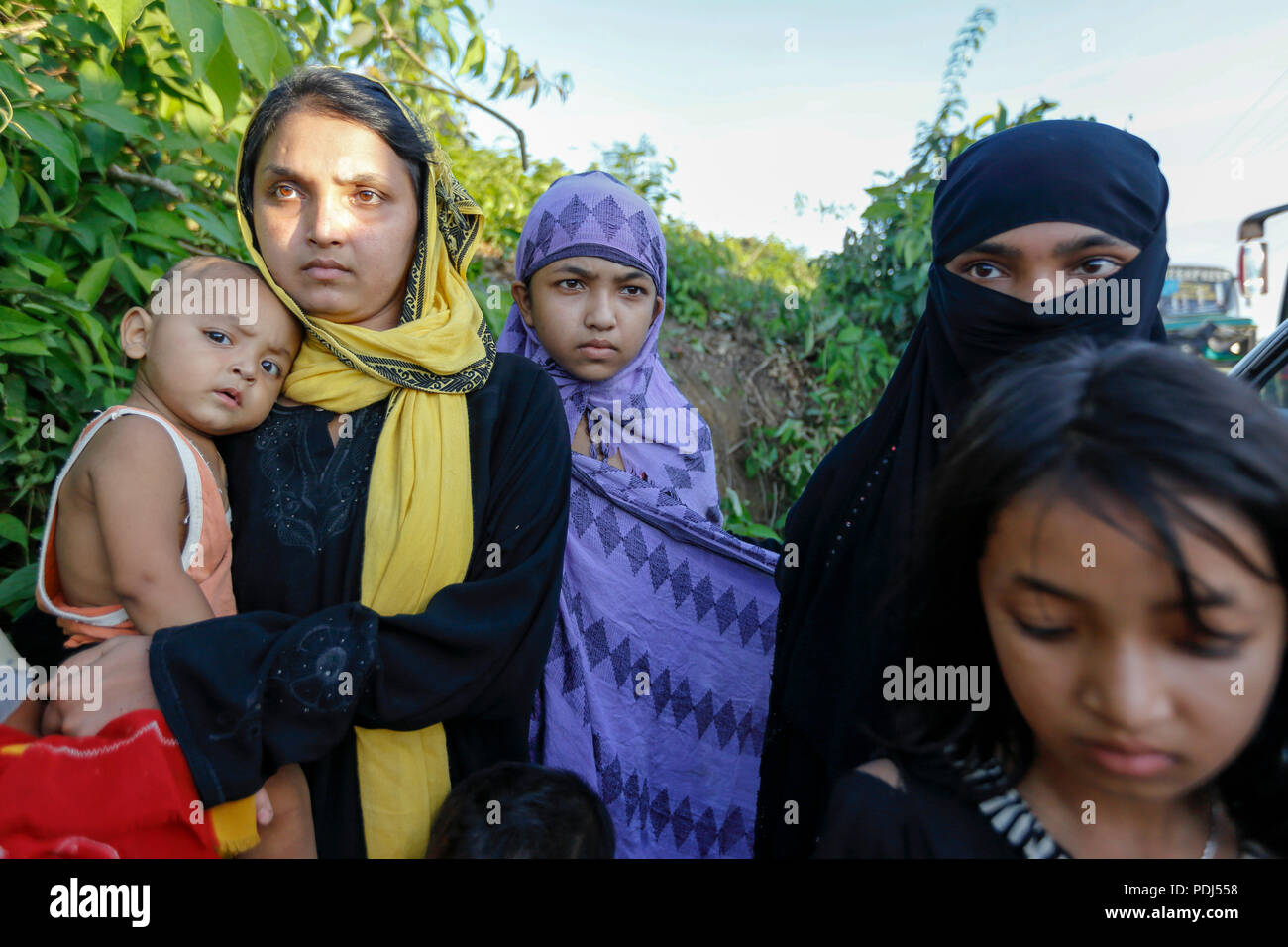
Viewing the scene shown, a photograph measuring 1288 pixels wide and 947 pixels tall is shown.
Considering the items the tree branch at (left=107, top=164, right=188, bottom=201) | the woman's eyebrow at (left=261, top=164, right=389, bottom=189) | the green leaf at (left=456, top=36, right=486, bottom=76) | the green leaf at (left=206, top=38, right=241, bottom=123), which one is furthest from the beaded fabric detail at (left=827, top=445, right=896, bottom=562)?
the green leaf at (left=456, top=36, right=486, bottom=76)

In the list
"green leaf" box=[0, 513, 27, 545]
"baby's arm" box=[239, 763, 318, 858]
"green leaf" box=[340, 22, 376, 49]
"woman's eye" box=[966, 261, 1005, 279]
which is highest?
"green leaf" box=[340, 22, 376, 49]

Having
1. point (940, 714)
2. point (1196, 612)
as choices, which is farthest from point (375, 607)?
point (1196, 612)

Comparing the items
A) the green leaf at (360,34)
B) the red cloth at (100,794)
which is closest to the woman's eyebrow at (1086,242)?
the red cloth at (100,794)

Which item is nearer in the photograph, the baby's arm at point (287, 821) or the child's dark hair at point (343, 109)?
the baby's arm at point (287, 821)

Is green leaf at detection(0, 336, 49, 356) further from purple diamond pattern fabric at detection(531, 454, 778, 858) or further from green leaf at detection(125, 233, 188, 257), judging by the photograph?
purple diamond pattern fabric at detection(531, 454, 778, 858)

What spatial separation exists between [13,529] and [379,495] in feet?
3.35

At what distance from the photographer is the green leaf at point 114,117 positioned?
6.99ft

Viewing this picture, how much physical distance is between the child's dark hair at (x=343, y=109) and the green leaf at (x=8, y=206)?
1.81 feet

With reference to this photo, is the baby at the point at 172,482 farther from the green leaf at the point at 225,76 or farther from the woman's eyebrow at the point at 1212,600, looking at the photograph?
the woman's eyebrow at the point at 1212,600

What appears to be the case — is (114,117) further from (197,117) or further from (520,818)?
(520,818)

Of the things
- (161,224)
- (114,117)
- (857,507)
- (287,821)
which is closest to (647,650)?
(857,507)

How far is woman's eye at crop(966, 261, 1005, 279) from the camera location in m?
1.62

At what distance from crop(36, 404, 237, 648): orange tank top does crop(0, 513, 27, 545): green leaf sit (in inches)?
22.2
